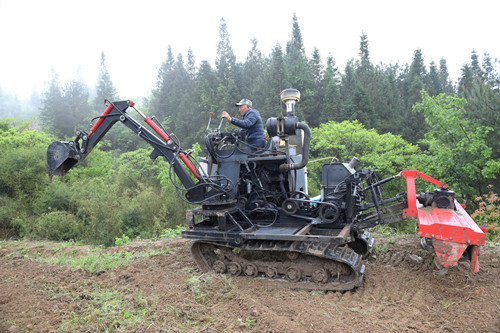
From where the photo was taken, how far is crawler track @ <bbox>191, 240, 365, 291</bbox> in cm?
480

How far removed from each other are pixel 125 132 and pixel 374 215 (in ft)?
113

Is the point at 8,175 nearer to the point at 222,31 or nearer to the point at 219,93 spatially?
the point at 219,93

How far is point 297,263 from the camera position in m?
5.13

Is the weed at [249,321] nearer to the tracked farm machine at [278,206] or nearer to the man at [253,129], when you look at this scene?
the tracked farm machine at [278,206]

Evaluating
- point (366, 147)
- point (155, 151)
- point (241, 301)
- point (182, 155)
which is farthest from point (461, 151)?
point (241, 301)

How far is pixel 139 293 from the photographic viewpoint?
190 inches

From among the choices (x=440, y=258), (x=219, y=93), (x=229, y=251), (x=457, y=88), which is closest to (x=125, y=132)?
(x=219, y=93)

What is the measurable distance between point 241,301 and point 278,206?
207 centimetres

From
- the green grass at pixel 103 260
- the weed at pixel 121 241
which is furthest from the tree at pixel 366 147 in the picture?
the green grass at pixel 103 260

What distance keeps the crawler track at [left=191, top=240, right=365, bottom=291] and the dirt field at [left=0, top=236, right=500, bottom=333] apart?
179 millimetres

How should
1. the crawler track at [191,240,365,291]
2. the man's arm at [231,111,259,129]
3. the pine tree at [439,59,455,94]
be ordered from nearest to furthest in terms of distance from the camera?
the crawler track at [191,240,365,291] < the man's arm at [231,111,259,129] < the pine tree at [439,59,455,94]

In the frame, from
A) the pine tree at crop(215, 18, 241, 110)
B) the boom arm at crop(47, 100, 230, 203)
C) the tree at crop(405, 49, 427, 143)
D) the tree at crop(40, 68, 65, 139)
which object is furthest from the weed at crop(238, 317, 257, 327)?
the tree at crop(40, 68, 65, 139)

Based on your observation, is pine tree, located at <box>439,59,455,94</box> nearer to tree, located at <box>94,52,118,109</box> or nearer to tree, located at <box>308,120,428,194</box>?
tree, located at <box>308,120,428,194</box>

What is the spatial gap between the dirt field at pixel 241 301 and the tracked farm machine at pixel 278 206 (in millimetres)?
367
